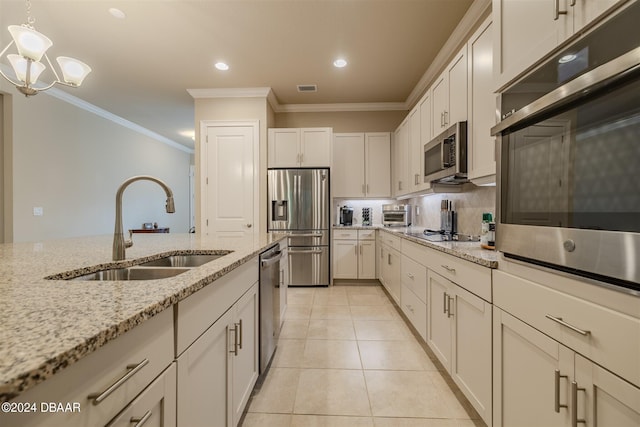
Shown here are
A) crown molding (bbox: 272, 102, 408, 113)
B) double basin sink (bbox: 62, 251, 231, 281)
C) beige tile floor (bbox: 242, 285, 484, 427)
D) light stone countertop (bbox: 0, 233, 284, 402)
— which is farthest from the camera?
crown molding (bbox: 272, 102, 408, 113)

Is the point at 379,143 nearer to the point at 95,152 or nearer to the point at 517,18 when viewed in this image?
the point at 517,18

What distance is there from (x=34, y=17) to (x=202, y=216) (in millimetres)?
2575

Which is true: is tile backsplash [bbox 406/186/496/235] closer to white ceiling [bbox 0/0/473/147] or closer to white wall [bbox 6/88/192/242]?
white ceiling [bbox 0/0/473/147]

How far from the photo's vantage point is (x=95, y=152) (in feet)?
15.5

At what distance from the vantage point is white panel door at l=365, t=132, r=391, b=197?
4262 mm

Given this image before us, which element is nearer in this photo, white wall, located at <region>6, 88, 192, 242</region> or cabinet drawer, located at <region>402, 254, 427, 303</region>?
cabinet drawer, located at <region>402, 254, 427, 303</region>

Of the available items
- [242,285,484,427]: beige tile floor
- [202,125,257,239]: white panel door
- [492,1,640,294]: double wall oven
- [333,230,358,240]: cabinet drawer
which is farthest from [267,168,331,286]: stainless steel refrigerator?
[492,1,640,294]: double wall oven

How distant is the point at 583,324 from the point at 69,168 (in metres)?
5.94

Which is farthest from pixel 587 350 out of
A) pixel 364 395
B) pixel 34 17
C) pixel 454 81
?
pixel 34 17

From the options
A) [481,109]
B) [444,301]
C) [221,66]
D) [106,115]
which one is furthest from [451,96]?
[106,115]

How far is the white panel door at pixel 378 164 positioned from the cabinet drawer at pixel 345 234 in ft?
2.30

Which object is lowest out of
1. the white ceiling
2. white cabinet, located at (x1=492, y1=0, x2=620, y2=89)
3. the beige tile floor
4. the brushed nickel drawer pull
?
the beige tile floor

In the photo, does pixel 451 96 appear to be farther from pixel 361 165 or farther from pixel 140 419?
pixel 140 419

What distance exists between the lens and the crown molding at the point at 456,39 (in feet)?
7.49
